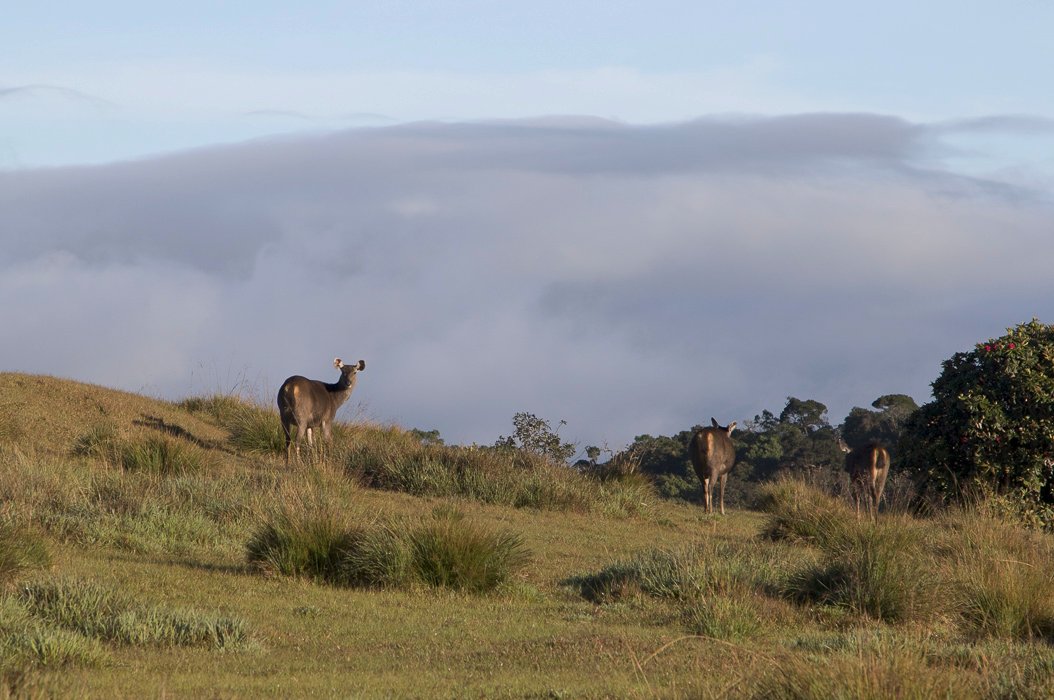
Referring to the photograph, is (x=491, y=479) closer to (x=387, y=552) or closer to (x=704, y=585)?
(x=387, y=552)

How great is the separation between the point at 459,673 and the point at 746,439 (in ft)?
119

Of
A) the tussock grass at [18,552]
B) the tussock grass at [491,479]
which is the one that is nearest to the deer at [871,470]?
the tussock grass at [491,479]

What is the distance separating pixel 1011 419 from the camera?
2191cm

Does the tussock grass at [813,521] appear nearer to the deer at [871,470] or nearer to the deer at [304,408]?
the deer at [871,470]

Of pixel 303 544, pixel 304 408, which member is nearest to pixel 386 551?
pixel 303 544

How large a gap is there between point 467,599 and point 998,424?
1291 centimetres

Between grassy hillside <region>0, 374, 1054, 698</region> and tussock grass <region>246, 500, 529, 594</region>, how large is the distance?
2 cm

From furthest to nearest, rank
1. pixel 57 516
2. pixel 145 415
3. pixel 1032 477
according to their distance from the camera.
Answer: pixel 145 415 → pixel 1032 477 → pixel 57 516

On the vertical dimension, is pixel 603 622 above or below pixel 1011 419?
below

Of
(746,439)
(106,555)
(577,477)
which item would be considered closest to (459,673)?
(106,555)

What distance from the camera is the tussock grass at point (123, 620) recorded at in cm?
972

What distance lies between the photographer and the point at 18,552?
11.7 meters

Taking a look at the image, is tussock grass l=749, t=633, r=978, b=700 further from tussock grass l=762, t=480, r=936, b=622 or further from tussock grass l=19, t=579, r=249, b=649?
tussock grass l=762, t=480, r=936, b=622

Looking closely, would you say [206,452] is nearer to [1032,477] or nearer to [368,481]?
[368,481]
